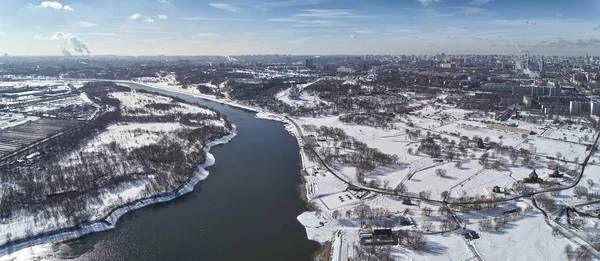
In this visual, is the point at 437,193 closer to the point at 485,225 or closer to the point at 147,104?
the point at 485,225

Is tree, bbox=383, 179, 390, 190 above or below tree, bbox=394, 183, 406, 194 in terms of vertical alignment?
above

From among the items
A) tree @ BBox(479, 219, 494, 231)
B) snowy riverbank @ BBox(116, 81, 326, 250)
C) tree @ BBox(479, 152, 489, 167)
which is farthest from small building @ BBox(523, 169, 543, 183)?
snowy riverbank @ BBox(116, 81, 326, 250)

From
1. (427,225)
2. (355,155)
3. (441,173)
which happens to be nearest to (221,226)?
(427,225)

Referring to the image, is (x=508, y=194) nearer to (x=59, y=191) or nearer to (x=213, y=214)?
(x=213, y=214)

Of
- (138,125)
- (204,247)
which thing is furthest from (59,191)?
(138,125)

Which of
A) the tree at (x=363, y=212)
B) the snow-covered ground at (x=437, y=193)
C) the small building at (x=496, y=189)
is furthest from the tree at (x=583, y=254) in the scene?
the tree at (x=363, y=212)

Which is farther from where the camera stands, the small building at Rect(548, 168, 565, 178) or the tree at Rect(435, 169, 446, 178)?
the tree at Rect(435, 169, 446, 178)

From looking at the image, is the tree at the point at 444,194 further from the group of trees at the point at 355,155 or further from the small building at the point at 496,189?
the group of trees at the point at 355,155

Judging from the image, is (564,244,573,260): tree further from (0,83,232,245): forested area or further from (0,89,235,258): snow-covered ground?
(0,83,232,245): forested area
